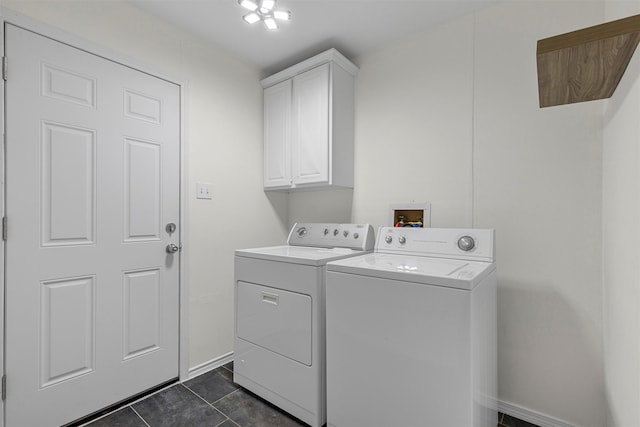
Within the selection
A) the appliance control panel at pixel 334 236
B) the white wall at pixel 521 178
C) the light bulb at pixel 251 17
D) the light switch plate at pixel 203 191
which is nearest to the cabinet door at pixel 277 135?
the appliance control panel at pixel 334 236

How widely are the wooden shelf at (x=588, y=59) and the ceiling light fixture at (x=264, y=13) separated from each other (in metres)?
1.35

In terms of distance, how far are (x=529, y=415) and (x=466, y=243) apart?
1.00 meters

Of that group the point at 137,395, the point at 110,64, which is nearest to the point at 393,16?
the point at 110,64

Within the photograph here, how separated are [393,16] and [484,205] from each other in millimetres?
1295

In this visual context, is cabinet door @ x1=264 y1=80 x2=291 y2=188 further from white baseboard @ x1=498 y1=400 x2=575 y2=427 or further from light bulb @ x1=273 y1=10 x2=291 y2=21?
white baseboard @ x1=498 y1=400 x2=575 y2=427

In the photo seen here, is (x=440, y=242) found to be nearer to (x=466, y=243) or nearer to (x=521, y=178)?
(x=466, y=243)

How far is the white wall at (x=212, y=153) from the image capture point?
73.4 inches

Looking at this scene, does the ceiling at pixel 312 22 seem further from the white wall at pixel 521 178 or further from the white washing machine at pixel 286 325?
the white washing machine at pixel 286 325

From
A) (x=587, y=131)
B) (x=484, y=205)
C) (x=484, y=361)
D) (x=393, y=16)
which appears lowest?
(x=484, y=361)

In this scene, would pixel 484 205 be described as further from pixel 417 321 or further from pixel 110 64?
pixel 110 64

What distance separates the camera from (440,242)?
168 cm

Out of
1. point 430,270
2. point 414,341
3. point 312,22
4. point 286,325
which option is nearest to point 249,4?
point 312,22

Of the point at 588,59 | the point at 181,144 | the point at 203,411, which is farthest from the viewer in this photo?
the point at 181,144

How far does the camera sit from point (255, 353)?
1.82 m
